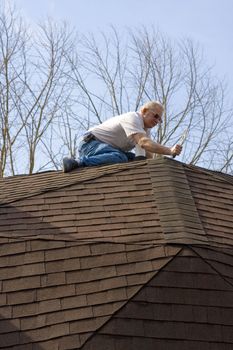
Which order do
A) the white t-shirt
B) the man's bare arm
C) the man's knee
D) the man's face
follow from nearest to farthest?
the man's bare arm, the white t-shirt, the man's face, the man's knee

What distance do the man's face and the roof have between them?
85cm

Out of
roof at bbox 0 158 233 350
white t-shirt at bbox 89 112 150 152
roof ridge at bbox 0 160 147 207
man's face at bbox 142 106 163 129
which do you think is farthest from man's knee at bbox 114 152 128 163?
roof at bbox 0 158 233 350

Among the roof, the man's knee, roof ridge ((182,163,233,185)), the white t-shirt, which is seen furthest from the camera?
the man's knee

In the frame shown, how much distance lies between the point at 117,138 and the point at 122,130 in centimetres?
13

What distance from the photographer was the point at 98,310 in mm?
5402

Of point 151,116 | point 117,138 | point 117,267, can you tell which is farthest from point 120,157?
point 117,267

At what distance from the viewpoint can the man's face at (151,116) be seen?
745 centimetres

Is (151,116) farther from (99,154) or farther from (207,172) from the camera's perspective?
(207,172)

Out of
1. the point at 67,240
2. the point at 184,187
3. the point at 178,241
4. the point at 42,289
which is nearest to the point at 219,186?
the point at 184,187

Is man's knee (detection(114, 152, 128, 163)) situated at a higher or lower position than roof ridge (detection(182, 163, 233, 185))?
higher

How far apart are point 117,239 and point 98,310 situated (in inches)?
30.7

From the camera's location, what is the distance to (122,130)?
24.7 feet

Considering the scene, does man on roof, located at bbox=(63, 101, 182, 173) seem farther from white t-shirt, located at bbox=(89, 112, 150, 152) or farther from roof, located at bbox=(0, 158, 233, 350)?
roof, located at bbox=(0, 158, 233, 350)

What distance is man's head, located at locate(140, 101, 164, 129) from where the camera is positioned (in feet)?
24.4
